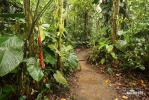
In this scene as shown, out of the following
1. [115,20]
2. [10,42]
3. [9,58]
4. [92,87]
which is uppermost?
[115,20]

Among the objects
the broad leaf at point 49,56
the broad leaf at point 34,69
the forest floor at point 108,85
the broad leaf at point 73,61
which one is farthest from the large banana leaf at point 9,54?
the forest floor at point 108,85

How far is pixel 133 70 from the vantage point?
15.1 ft

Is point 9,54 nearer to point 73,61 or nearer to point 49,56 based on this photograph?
point 49,56

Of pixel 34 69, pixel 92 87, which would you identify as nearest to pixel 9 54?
pixel 34 69

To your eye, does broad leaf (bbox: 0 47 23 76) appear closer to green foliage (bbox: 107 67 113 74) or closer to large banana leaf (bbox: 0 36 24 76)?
large banana leaf (bbox: 0 36 24 76)

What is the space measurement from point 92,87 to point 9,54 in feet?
8.30

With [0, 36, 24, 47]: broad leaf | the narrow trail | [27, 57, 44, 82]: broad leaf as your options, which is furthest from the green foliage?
[0, 36, 24, 47]: broad leaf

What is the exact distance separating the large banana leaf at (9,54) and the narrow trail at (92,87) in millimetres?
1807

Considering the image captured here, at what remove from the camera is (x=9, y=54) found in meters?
2.16

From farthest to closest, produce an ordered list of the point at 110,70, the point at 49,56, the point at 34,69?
the point at 110,70 → the point at 49,56 → the point at 34,69

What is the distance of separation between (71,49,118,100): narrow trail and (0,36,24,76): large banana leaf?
1807 mm

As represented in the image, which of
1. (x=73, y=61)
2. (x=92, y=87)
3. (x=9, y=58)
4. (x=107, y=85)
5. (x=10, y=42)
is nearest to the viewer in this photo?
(x=9, y=58)

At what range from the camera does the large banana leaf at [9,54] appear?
2043mm

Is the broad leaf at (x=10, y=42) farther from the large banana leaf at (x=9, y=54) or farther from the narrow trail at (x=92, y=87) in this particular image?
the narrow trail at (x=92, y=87)
